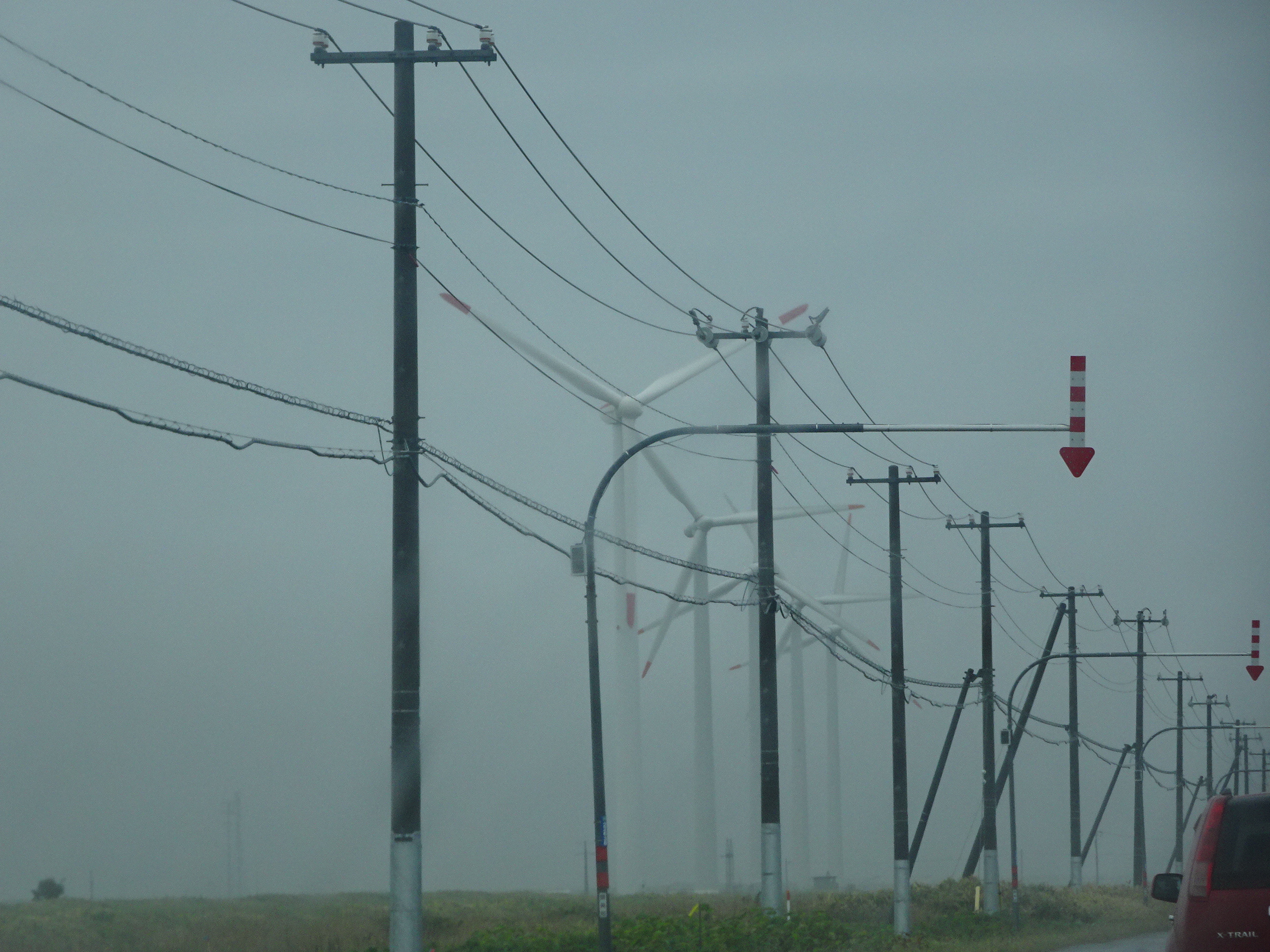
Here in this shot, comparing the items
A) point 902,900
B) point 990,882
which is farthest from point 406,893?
point 990,882

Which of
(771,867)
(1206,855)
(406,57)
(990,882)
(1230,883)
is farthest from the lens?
(990,882)

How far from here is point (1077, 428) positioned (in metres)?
16.9

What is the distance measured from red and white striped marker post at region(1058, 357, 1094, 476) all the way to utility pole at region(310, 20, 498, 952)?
24.3 feet

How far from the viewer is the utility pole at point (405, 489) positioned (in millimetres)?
16703

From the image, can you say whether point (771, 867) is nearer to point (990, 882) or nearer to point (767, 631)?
point (767, 631)

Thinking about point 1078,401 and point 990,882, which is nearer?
point 1078,401

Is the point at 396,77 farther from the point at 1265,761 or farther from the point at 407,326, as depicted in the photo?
the point at 1265,761

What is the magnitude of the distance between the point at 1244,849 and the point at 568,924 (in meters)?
30.1

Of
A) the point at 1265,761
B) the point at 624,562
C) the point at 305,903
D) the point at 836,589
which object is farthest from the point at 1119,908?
the point at 1265,761

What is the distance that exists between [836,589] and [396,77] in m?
43.0

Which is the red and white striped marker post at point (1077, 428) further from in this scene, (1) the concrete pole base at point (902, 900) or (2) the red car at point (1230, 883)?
(1) the concrete pole base at point (902, 900)

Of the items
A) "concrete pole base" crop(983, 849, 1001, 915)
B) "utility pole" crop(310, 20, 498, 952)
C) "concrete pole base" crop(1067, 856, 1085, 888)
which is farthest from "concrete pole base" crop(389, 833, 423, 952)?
"concrete pole base" crop(1067, 856, 1085, 888)

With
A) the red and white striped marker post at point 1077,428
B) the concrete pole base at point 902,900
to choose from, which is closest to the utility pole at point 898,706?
the concrete pole base at point 902,900

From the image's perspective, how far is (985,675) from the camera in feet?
142
